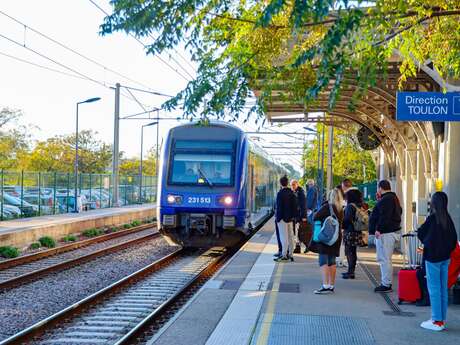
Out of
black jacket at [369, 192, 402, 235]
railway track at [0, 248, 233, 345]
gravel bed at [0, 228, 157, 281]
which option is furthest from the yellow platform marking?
gravel bed at [0, 228, 157, 281]

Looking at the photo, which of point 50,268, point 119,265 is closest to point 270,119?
point 119,265

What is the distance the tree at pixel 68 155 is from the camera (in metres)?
67.3

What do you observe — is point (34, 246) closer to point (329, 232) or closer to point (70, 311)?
point (70, 311)

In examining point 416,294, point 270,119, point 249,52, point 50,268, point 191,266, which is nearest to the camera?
point 249,52

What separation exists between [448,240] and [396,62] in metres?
5.66

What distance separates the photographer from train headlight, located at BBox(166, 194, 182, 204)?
1598 centimetres

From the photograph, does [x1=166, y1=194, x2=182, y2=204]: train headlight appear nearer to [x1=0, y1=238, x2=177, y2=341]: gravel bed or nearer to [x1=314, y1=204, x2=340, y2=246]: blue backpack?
[x1=0, y1=238, x2=177, y2=341]: gravel bed

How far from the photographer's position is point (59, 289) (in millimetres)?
12055

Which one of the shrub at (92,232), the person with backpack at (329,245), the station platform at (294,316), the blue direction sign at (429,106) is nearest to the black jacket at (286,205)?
the station platform at (294,316)

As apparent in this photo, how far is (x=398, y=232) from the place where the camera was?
34.3 ft

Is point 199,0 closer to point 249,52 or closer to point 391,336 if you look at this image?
point 249,52

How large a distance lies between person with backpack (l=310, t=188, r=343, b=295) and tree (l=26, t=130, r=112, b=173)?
194 ft

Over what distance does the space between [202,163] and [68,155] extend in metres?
56.3

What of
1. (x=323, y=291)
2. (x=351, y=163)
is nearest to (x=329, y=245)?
(x=323, y=291)
